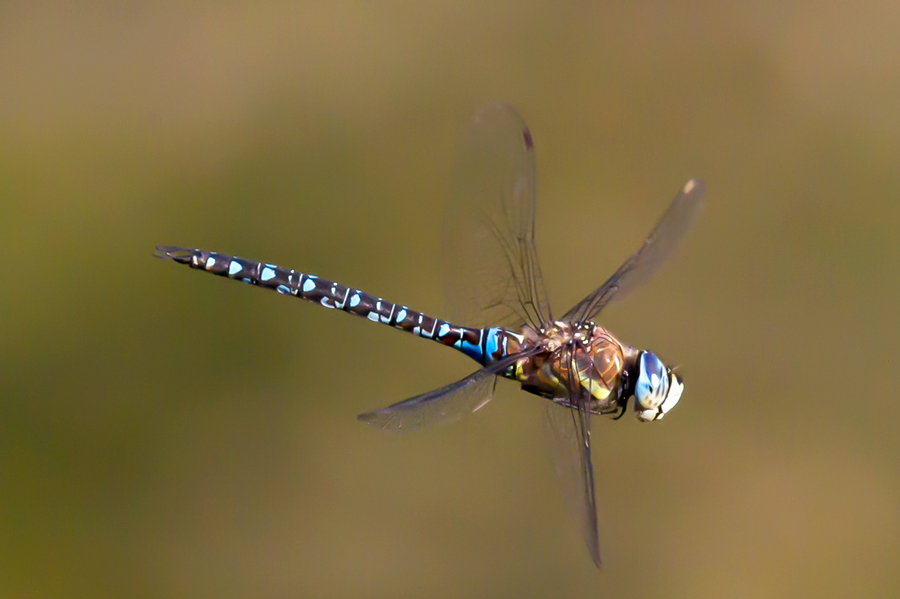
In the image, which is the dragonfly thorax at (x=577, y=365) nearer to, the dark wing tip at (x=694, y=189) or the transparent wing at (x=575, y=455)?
the transparent wing at (x=575, y=455)

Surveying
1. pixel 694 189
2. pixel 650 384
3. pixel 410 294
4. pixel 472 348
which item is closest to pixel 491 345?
pixel 472 348

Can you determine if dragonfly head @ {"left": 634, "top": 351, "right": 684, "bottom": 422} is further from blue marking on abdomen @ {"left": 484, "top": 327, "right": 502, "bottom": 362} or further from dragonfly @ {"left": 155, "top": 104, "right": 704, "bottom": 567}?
blue marking on abdomen @ {"left": 484, "top": 327, "right": 502, "bottom": 362}

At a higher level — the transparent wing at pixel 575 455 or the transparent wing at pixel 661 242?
the transparent wing at pixel 661 242

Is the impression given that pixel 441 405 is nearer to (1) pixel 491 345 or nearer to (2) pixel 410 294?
(1) pixel 491 345

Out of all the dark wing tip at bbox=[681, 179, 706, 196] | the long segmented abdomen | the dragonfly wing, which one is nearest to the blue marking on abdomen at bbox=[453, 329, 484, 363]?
the long segmented abdomen

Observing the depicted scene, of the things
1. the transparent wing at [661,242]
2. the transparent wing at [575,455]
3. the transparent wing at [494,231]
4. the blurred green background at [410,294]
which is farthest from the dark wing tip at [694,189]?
the blurred green background at [410,294]

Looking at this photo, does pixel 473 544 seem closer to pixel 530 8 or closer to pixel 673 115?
pixel 673 115
